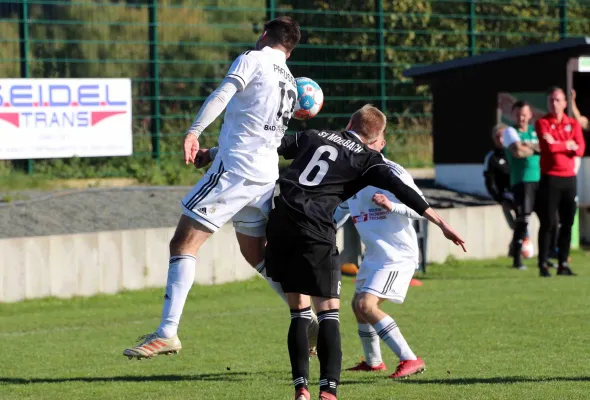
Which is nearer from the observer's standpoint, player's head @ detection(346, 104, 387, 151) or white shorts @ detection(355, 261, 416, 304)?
player's head @ detection(346, 104, 387, 151)

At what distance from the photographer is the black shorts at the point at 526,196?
1598 cm

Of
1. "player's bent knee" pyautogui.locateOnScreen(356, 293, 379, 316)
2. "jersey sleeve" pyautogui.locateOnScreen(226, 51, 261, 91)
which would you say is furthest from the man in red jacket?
"jersey sleeve" pyautogui.locateOnScreen(226, 51, 261, 91)

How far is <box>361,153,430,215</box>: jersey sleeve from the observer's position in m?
7.00

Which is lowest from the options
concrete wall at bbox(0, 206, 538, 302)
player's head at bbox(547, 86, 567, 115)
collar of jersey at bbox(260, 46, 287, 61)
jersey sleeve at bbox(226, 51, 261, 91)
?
concrete wall at bbox(0, 206, 538, 302)

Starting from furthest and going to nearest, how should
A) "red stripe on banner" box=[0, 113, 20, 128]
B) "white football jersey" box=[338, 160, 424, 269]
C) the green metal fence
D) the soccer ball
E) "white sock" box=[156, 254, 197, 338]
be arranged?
the green metal fence, "red stripe on banner" box=[0, 113, 20, 128], "white football jersey" box=[338, 160, 424, 269], the soccer ball, "white sock" box=[156, 254, 197, 338]

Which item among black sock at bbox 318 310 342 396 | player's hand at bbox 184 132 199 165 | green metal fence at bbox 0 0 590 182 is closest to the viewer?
black sock at bbox 318 310 342 396

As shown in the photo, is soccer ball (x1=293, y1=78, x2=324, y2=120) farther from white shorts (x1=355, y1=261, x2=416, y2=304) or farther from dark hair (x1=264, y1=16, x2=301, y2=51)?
white shorts (x1=355, y1=261, x2=416, y2=304)

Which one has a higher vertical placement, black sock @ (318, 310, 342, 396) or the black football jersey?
the black football jersey

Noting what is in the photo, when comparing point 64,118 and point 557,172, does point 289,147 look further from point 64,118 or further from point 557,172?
point 64,118

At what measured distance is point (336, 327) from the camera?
7.08 metres

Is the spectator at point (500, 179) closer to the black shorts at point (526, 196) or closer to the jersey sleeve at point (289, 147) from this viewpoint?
the black shorts at point (526, 196)

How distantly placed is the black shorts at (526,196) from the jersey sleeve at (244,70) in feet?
29.1

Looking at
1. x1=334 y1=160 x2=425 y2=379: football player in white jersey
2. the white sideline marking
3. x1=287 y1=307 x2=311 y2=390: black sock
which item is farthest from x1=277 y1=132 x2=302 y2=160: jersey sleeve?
the white sideline marking

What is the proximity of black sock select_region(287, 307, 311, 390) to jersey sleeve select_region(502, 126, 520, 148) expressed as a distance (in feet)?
30.5
